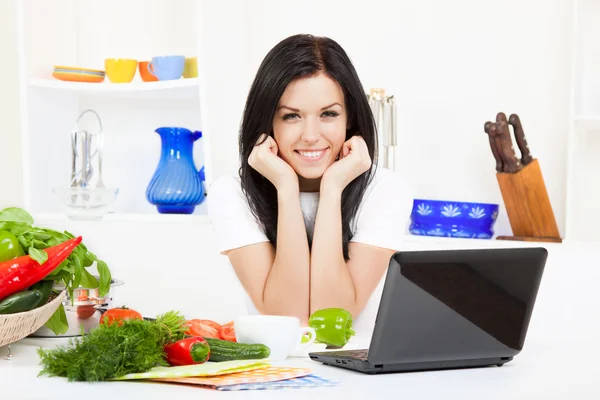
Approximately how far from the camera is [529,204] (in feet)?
9.18

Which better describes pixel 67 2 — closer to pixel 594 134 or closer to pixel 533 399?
pixel 594 134

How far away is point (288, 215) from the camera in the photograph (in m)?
2.08

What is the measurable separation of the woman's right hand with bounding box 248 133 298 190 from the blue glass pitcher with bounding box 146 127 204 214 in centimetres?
117

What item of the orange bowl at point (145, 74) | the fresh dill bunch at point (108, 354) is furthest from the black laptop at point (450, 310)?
the orange bowl at point (145, 74)

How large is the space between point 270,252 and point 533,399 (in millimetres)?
1189

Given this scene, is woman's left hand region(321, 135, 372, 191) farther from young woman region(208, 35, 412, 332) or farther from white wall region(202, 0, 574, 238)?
white wall region(202, 0, 574, 238)

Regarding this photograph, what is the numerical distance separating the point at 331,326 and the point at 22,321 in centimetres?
49

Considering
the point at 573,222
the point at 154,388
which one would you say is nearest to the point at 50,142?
the point at 573,222

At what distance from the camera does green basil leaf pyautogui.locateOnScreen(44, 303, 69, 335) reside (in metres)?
1.46

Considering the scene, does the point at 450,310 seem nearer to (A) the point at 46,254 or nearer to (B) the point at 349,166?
(A) the point at 46,254

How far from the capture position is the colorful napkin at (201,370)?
1084 millimetres

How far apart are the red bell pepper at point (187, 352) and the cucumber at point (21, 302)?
0.24 m

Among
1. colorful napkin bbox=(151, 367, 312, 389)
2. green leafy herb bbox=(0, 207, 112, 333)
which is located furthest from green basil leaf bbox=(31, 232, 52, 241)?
colorful napkin bbox=(151, 367, 312, 389)

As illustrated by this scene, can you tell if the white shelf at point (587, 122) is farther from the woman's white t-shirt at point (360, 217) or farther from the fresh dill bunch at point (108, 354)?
the fresh dill bunch at point (108, 354)
